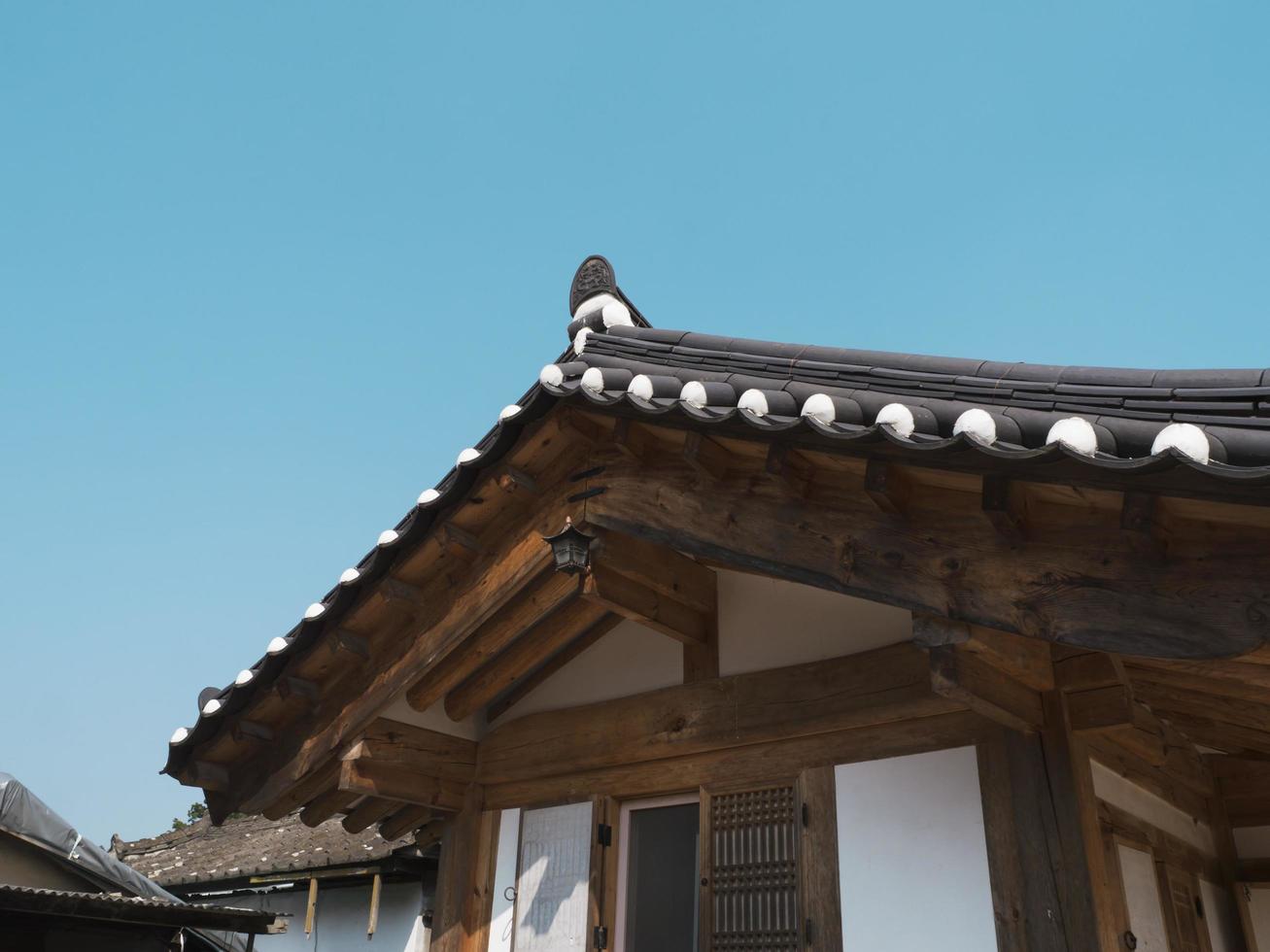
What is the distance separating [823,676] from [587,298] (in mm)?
2984

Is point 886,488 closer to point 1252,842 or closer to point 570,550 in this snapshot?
point 570,550

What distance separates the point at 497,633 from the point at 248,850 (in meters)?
7.45

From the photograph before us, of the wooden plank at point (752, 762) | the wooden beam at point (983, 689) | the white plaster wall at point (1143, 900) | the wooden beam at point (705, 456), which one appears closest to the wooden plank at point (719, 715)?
the wooden plank at point (752, 762)

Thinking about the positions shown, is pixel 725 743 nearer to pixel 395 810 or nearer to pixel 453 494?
pixel 453 494

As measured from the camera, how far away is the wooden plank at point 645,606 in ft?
17.8

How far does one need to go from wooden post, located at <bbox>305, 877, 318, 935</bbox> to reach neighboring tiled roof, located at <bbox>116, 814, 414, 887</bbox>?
0.53ft

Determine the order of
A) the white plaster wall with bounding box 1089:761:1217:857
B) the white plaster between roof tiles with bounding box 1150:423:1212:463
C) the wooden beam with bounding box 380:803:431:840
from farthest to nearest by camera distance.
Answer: the wooden beam with bounding box 380:803:431:840
the white plaster wall with bounding box 1089:761:1217:857
the white plaster between roof tiles with bounding box 1150:423:1212:463

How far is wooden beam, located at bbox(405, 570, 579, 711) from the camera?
5922mm

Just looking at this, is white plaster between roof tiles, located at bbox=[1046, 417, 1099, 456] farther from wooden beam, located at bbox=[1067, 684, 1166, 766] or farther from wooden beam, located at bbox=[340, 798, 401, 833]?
wooden beam, located at bbox=[340, 798, 401, 833]

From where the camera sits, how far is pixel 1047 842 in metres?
4.43

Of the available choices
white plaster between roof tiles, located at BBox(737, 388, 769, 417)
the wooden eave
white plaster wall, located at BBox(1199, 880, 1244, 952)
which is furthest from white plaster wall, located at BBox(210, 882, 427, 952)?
white plaster between roof tiles, located at BBox(737, 388, 769, 417)

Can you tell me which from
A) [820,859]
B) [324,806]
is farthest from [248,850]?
[820,859]

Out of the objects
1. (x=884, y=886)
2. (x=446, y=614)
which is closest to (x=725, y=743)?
(x=884, y=886)

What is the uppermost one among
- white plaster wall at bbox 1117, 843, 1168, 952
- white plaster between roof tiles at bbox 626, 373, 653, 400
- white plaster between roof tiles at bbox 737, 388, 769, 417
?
white plaster between roof tiles at bbox 626, 373, 653, 400
